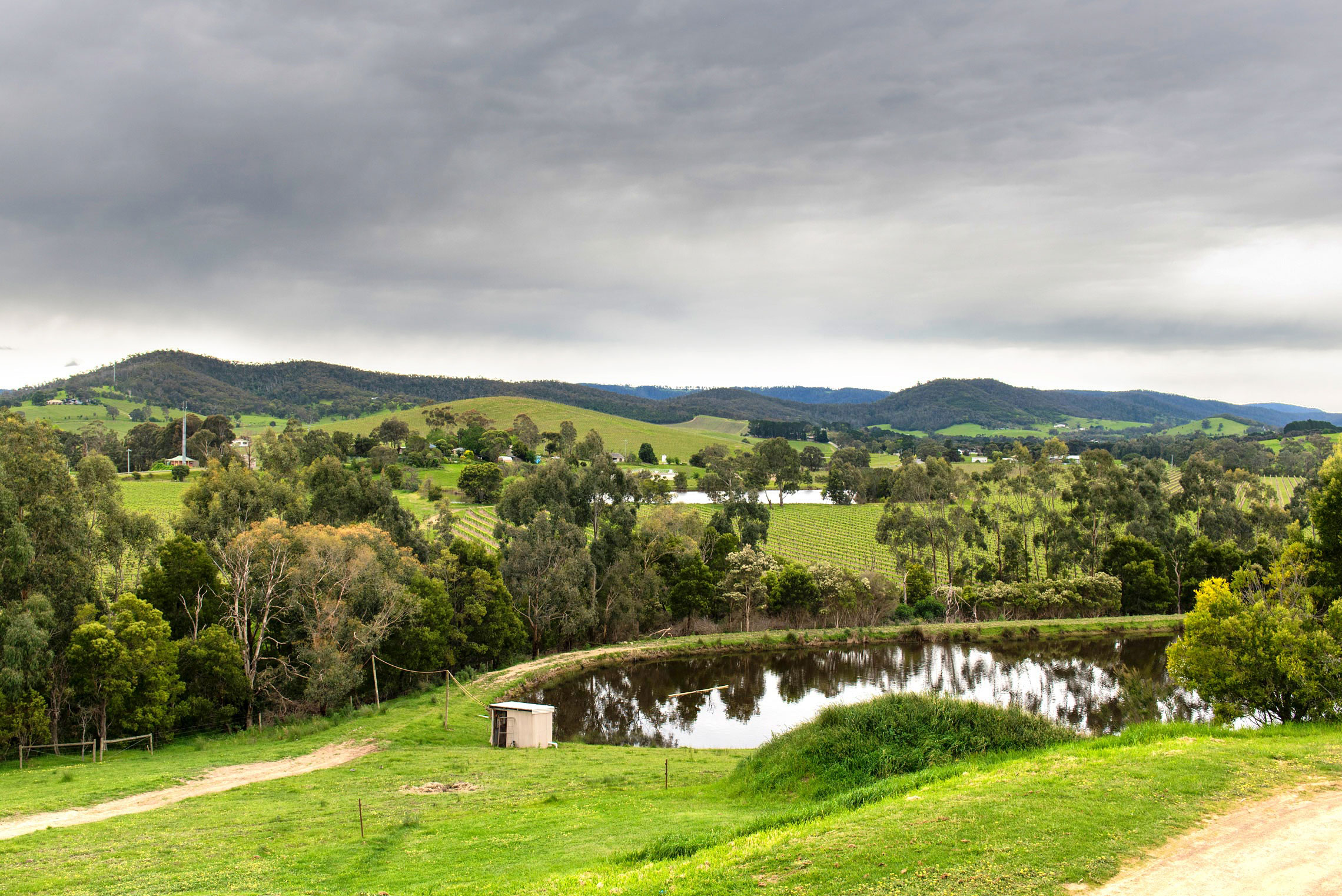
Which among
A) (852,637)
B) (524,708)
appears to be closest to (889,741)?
(524,708)

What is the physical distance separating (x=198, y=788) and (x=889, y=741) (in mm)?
19001

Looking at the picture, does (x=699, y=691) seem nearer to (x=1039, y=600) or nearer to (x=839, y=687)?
(x=839, y=687)

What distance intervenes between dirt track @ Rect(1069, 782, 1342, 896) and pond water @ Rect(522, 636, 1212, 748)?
21.0 meters

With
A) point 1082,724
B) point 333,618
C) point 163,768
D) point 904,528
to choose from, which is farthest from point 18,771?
point 904,528

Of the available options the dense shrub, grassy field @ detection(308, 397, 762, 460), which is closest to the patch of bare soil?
the dense shrub

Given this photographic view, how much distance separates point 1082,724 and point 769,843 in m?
30.5

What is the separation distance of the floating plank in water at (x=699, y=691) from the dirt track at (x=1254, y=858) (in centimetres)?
3123

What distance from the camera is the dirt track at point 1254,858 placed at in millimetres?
9141

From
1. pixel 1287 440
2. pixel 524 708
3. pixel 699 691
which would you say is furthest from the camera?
pixel 1287 440

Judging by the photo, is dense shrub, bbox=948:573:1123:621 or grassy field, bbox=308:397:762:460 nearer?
dense shrub, bbox=948:573:1123:621

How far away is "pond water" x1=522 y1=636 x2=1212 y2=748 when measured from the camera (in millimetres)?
35250

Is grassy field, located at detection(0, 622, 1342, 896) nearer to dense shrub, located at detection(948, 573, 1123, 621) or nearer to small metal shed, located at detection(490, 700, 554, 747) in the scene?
small metal shed, located at detection(490, 700, 554, 747)

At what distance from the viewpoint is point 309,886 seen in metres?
12.6

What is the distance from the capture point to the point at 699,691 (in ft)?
137
